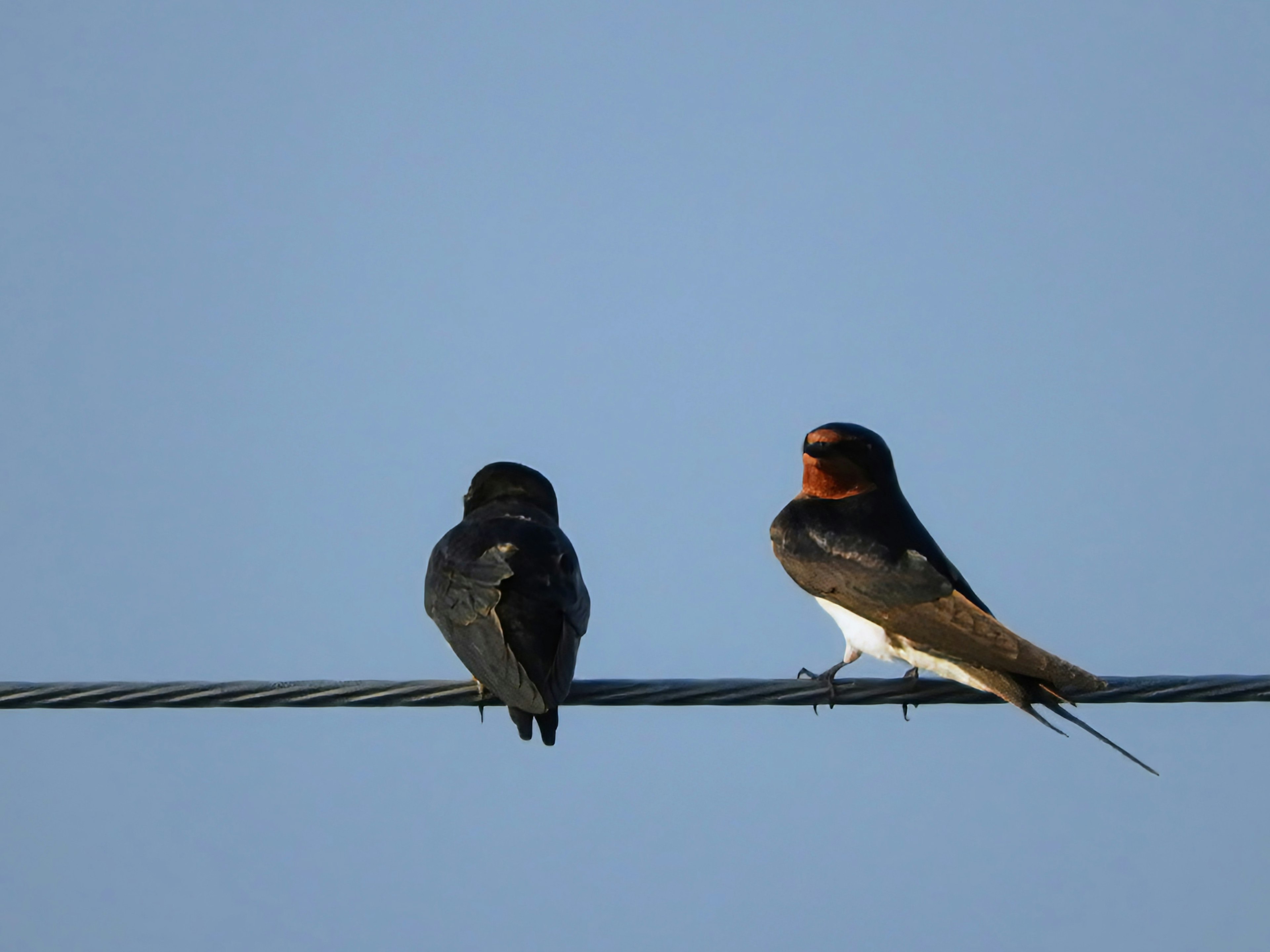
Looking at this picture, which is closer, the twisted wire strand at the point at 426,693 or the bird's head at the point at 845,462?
the twisted wire strand at the point at 426,693

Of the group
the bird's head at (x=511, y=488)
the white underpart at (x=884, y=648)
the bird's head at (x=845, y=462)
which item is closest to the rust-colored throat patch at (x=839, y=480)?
the bird's head at (x=845, y=462)

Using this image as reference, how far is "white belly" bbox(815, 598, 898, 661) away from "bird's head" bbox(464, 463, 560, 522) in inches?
63.7

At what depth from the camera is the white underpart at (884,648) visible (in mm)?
7387

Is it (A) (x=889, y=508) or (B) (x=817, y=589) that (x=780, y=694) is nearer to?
(B) (x=817, y=589)

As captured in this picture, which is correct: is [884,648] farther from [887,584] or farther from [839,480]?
[839,480]

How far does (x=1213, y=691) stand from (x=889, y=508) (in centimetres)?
292

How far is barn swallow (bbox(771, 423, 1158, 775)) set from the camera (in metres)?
6.97

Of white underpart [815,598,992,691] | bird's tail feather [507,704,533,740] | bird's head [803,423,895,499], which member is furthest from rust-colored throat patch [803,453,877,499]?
bird's tail feather [507,704,533,740]

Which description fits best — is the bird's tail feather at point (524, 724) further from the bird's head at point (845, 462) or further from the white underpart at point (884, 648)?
the bird's head at point (845, 462)

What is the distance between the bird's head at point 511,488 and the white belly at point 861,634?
1.62 m

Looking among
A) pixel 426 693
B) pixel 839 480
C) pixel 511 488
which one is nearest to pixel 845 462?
pixel 839 480

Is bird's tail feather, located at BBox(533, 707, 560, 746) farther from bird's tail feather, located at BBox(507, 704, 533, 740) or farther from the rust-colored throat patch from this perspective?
the rust-colored throat patch

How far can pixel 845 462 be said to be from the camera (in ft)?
29.1

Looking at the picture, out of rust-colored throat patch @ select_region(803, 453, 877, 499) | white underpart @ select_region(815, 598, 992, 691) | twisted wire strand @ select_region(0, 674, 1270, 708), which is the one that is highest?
rust-colored throat patch @ select_region(803, 453, 877, 499)
